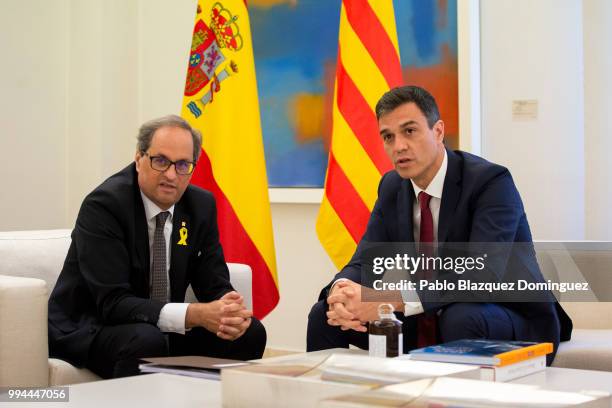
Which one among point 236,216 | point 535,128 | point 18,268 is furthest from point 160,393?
point 535,128

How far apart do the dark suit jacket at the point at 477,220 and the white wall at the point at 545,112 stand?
4.21ft

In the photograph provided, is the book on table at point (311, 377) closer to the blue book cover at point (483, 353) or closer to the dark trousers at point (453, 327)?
the blue book cover at point (483, 353)

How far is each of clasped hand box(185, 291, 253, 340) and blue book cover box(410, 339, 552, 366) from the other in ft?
2.79

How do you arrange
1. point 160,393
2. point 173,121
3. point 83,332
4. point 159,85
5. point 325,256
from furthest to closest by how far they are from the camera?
point 159,85 < point 325,256 < point 173,121 < point 83,332 < point 160,393

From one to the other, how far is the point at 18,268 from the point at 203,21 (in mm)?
1643

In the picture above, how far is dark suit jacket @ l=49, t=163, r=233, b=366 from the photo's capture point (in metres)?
2.59

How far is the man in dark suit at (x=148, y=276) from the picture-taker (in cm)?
255

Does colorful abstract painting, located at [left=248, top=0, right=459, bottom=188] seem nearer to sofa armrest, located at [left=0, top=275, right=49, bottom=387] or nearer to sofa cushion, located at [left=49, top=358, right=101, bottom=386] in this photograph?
sofa cushion, located at [left=49, top=358, right=101, bottom=386]

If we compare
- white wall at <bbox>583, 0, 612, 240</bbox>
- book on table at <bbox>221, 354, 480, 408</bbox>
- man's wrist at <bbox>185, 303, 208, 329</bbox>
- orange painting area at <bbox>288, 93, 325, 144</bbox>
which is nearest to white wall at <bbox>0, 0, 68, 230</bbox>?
orange painting area at <bbox>288, 93, 325, 144</bbox>

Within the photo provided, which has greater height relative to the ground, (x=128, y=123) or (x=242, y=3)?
(x=242, y=3)

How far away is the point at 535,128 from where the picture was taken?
13.5ft

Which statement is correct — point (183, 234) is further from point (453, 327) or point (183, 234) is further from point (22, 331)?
point (453, 327)

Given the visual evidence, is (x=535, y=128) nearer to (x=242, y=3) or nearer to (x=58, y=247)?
(x=242, y=3)

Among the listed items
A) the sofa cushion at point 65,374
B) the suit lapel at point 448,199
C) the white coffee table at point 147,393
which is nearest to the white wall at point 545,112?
the suit lapel at point 448,199
